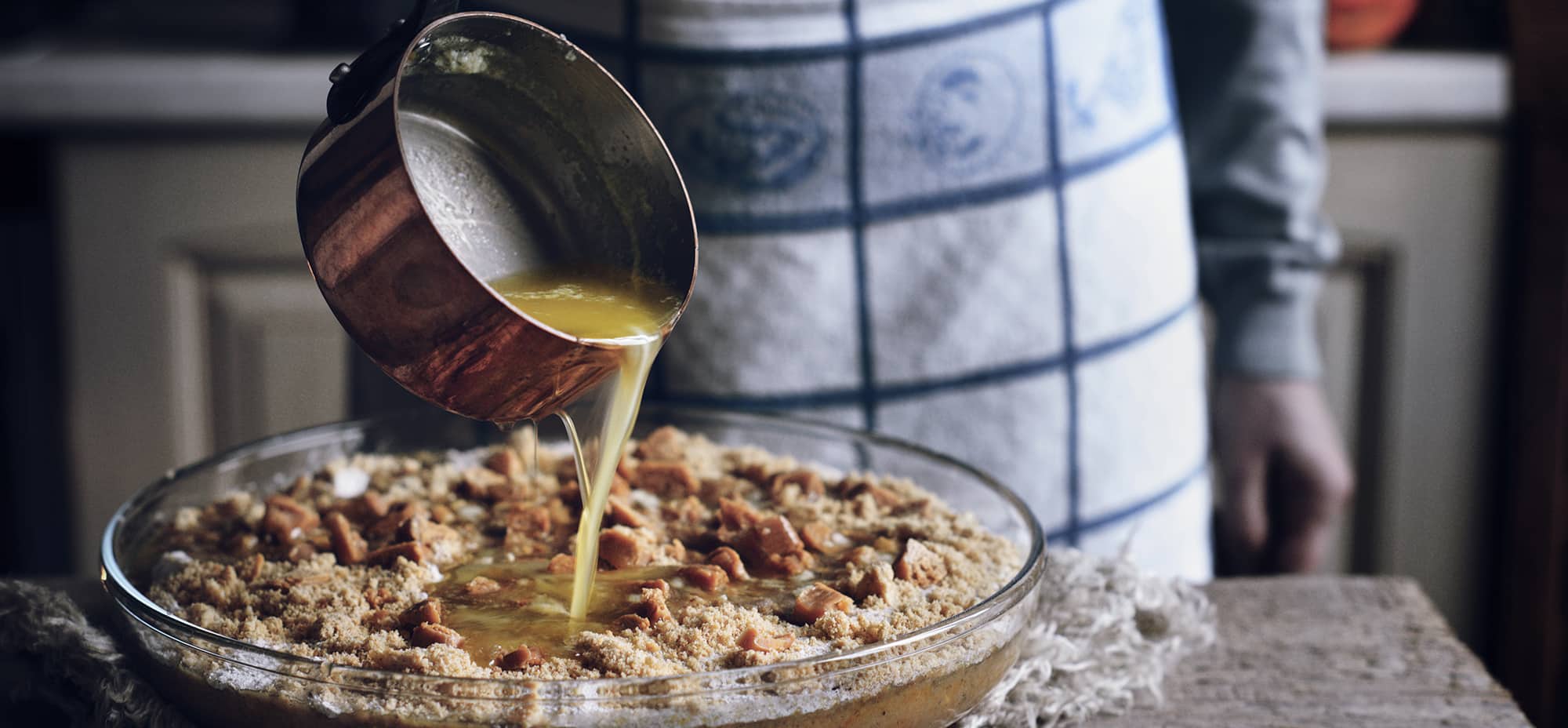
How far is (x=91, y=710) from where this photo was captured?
62 centimetres

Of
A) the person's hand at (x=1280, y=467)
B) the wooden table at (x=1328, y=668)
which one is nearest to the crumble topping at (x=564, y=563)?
the wooden table at (x=1328, y=668)

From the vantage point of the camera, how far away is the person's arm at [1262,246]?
4.19 ft

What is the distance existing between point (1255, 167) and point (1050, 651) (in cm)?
75

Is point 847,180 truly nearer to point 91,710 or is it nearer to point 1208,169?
point 1208,169

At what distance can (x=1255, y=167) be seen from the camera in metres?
1.29

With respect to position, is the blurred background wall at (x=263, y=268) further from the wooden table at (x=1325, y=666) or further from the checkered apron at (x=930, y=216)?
the wooden table at (x=1325, y=666)

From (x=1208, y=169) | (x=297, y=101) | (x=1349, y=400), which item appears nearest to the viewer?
(x=1208, y=169)

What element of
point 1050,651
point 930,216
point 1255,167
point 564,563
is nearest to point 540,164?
point 564,563

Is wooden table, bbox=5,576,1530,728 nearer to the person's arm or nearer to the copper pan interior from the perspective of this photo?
the copper pan interior

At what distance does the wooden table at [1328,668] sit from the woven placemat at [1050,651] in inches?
0.7

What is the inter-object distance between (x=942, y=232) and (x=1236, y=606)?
398 millimetres

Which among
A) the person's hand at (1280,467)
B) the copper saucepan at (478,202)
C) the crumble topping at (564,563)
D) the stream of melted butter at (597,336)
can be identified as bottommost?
the person's hand at (1280,467)

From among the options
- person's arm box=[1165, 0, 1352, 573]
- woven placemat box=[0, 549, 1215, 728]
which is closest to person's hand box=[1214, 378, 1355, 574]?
person's arm box=[1165, 0, 1352, 573]

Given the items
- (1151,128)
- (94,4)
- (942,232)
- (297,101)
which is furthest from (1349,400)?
(94,4)
